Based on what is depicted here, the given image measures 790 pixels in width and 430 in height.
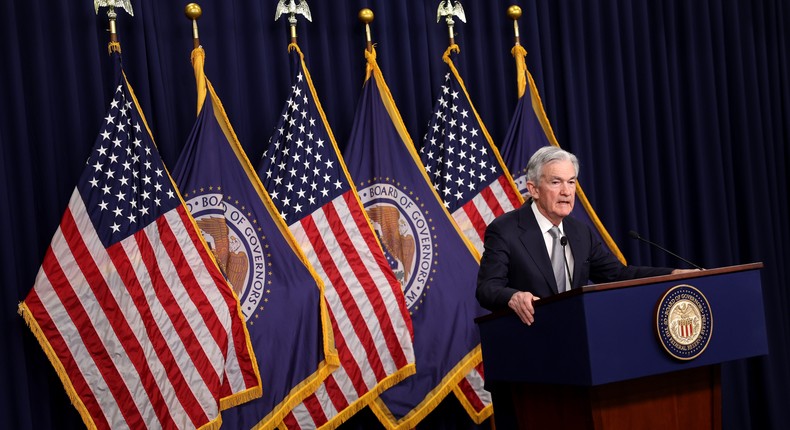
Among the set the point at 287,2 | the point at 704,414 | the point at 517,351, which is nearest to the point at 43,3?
the point at 287,2

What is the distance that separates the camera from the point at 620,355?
8.24 feet

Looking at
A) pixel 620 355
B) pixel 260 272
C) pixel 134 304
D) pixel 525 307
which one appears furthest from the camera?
pixel 260 272

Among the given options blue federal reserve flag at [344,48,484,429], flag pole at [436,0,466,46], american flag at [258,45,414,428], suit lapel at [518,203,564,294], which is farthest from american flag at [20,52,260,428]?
flag pole at [436,0,466,46]

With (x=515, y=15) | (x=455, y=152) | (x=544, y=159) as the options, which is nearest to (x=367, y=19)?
(x=455, y=152)

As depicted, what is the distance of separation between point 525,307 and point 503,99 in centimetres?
278

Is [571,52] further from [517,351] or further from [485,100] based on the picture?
[517,351]

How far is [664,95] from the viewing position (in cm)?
579

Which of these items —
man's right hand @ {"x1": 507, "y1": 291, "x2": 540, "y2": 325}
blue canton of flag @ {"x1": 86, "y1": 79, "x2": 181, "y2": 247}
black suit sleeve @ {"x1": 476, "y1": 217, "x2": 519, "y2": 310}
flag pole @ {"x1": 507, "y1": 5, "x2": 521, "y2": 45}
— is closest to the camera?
man's right hand @ {"x1": 507, "y1": 291, "x2": 540, "y2": 325}

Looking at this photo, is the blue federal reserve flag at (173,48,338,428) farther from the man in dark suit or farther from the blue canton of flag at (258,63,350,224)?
the man in dark suit

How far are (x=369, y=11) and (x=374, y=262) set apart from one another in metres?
1.46

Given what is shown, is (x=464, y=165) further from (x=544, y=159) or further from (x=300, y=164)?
(x=544, y=159)

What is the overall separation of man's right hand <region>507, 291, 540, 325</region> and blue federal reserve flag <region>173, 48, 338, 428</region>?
164 centimetres

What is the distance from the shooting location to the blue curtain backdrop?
4.14 meters

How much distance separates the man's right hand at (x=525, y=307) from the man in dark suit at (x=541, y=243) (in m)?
0.27
